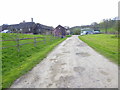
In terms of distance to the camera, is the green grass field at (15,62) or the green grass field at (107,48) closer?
the green grass field at (15,62)

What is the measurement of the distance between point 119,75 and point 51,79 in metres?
2.64

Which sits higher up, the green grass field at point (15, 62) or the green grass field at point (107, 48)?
the green grass field at point (107, 48)

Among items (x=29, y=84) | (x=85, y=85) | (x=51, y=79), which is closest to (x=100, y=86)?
(x=85, y=85)

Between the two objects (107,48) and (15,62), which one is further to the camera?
(107,48)

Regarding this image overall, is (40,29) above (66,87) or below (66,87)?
above

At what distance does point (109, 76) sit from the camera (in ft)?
13.1

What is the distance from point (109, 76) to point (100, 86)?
971 millimetres

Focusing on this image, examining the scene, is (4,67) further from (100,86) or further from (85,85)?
(100,86)

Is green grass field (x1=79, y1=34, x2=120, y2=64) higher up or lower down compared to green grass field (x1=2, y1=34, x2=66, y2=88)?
higher up

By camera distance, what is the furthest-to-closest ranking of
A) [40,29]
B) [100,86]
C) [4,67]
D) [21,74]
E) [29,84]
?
[40,29]
[4,67]
[21,74]
[29,84]
[100,86]

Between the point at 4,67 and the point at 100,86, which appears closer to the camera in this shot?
the point at 100,86

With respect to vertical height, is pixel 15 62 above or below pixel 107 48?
below

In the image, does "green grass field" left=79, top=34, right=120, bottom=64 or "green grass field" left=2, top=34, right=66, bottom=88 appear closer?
"green grass field" left=2, top=34, right=66, bottom=88

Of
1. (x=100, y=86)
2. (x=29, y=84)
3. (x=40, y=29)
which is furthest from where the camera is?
(x=40, y=29)
